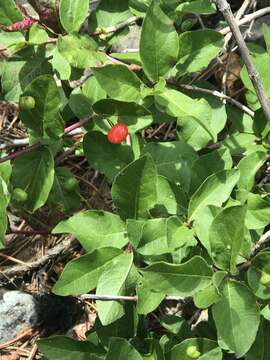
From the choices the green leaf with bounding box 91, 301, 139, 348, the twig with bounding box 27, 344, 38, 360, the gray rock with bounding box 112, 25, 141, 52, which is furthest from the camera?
the gray rock with bounding box 112, 25, 141, 52

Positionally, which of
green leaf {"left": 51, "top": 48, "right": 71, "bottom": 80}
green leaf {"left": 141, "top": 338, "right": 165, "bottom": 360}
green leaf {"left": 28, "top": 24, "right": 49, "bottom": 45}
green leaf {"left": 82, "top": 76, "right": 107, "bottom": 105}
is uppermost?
green leaf {"left": 28, "top": 24, "right": 49, "bottom": 45}

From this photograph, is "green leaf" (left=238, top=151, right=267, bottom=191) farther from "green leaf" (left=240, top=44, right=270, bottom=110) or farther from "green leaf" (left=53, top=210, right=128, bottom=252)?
"green leaf" (left=53, top=210, right=128, bottom=252)

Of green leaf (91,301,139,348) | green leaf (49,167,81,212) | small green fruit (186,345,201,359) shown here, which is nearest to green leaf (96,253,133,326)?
green leaf (91,301,139,348)

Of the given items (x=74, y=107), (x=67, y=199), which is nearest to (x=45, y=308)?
(x=67, y=199)

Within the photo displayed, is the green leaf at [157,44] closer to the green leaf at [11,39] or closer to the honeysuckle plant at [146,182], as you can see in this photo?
the honeysuckle plant at [146,182]

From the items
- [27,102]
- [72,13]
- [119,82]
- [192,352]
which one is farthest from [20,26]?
[192,352]

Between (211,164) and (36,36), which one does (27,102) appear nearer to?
→ (36,36)

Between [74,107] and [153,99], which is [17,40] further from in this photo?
[153,99]
